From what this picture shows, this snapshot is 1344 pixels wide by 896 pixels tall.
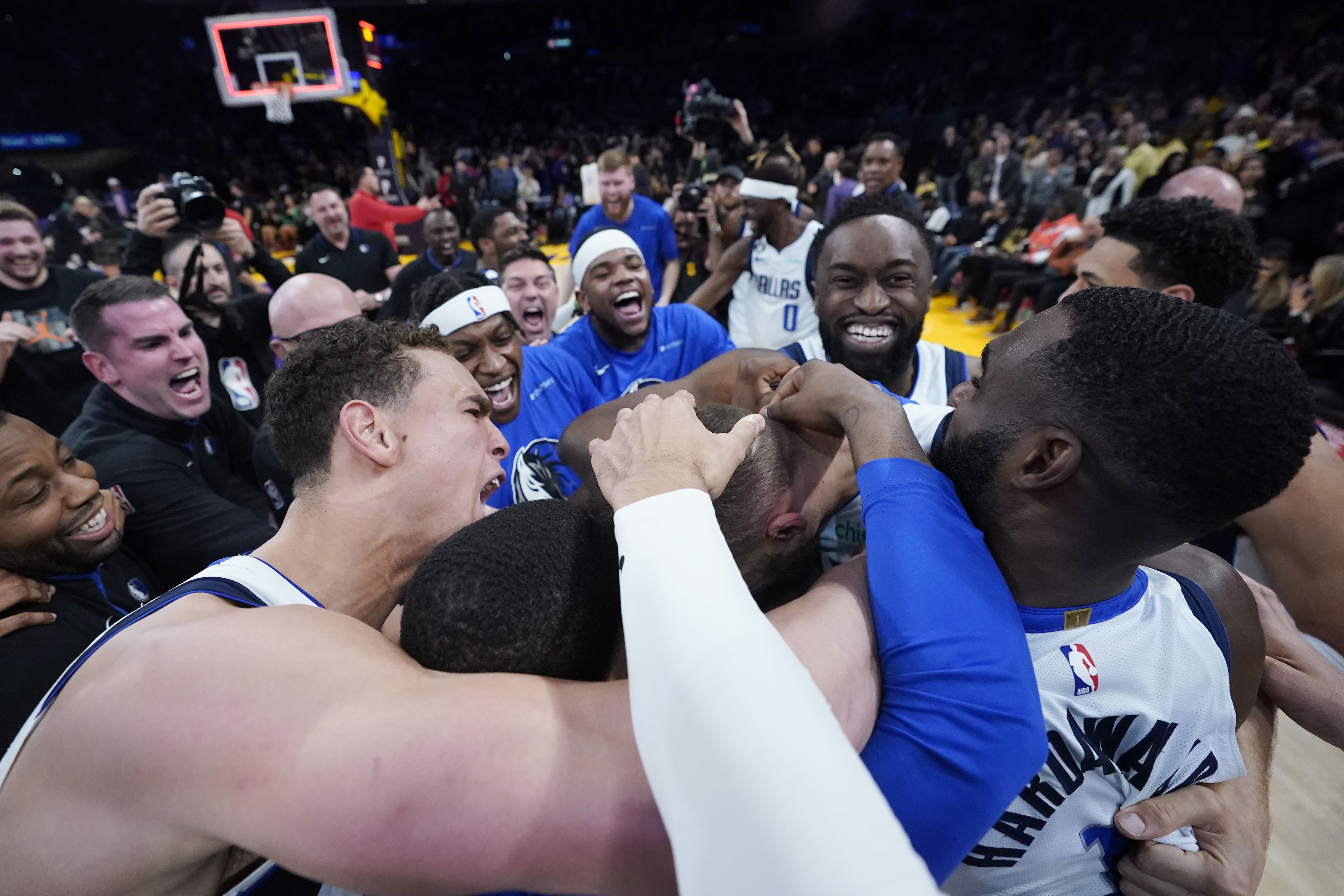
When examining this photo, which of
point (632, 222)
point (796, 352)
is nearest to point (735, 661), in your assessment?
point (796, 352)

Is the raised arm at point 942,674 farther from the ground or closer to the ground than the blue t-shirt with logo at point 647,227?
farther from the ground

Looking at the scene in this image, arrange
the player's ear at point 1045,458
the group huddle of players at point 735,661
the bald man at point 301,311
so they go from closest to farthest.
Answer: the group huddle of players at point 735,661
the player's ear at point 1045,458
the bald man at point 301,311

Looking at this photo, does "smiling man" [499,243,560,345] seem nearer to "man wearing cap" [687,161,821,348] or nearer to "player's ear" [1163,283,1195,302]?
"man wearing cap" [687,161,821,348]

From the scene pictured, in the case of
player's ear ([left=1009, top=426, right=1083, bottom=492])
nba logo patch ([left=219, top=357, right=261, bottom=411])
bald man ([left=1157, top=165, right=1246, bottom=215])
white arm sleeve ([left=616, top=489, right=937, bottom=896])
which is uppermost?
bald man ([left=1157, top=165, right=1246, bottom=215])

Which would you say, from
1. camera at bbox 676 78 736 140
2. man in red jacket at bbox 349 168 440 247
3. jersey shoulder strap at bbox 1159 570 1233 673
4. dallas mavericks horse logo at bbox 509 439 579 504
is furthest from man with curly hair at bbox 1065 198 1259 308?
man in red jacket at bbox 349 168 440 247

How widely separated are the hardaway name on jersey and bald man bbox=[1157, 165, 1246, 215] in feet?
7.83

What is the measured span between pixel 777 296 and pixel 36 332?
175 inches

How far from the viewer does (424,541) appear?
1548 millimetres

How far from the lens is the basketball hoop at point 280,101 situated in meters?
10.5

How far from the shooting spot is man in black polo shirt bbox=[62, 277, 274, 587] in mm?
2502

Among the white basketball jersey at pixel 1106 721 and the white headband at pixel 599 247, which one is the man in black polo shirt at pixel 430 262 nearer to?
the white headband at pixel 599 247

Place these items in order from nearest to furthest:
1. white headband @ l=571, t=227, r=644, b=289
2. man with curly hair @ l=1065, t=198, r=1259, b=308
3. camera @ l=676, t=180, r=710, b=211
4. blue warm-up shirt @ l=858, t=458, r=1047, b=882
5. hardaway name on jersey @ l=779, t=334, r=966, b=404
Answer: blue warm-up shirt @ l=858, t=458, r=1047, b=882, man with curly hair @ l=1065, t=198, r=1259, b=308, hardaway name on jersey @ l=779, t=334, r=966, b=404, white headband @ l=571, t=227, r=644, b=289, camera @ l=676, t=180, r=710, b=211

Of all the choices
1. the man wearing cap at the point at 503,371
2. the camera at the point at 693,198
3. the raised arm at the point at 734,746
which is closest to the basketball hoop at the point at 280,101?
the camera at the point at 693,198

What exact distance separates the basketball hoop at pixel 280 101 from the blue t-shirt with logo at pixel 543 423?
391 inches
